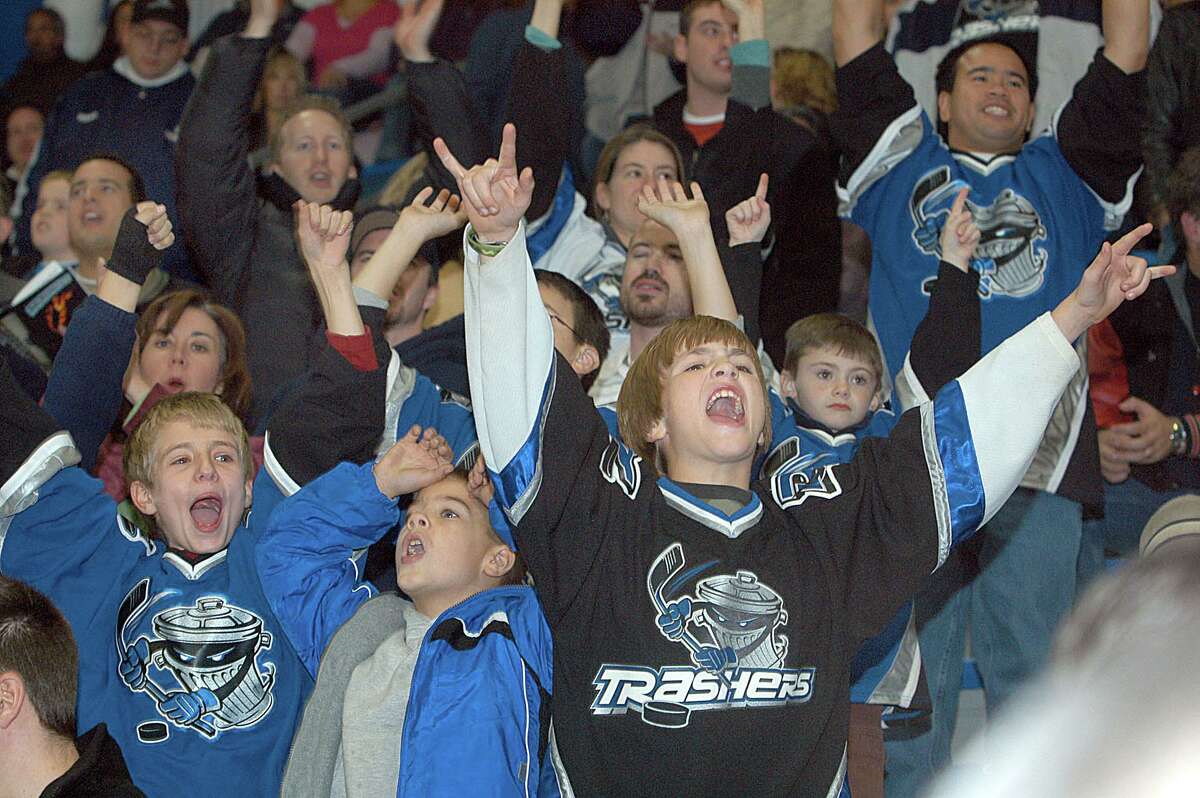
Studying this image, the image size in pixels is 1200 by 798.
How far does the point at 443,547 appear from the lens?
348cm

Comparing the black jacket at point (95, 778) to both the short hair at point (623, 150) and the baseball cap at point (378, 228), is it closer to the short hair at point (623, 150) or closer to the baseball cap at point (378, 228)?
the baseball cap at point (378, 228)

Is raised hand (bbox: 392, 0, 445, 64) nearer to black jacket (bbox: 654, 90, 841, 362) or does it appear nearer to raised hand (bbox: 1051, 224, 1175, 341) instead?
black jacket (bbox: 654, 90, 841, 362)

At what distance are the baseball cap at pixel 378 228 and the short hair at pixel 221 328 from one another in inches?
19.7

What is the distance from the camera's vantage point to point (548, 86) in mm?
4941

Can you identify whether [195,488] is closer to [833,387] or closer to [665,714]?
[665,714]

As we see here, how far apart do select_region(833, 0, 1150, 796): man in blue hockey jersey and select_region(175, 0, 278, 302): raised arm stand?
2.02 meters

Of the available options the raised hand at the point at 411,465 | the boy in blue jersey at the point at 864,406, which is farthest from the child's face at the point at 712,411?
the raised hand at the point at 411,465

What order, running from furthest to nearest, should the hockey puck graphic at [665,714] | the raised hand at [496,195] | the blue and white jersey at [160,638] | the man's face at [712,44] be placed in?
the man's face at [712,44], the blue and white jersey at [160,638], the raised hand at [496,195], the hockey puck graphic at [665,714]

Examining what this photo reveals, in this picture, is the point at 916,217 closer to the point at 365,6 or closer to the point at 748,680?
the point at 748,680

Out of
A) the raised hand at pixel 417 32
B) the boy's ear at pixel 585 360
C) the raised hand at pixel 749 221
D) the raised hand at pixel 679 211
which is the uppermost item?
the raised hand at pixel 417 32

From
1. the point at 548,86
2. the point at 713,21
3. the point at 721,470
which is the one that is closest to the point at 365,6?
the point at 713,21

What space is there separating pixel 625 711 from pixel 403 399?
1.43 metres

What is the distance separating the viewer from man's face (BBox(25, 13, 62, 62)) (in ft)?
26.6

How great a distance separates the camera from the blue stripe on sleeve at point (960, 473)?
295 centimetres
